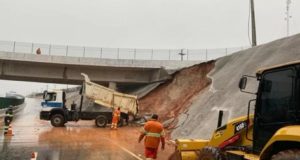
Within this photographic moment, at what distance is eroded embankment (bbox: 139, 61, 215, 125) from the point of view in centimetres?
3516

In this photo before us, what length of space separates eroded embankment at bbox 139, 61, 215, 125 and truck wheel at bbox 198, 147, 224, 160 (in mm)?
23354

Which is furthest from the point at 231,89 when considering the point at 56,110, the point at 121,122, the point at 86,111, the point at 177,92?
the point at 177,92

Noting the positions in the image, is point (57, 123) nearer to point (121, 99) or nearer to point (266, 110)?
point (121, 99)

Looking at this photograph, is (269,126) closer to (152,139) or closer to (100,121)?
(152,139)

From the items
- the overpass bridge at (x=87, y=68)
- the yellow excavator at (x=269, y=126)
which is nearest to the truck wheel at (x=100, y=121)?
the overpass bridge at (x=87, y=68)

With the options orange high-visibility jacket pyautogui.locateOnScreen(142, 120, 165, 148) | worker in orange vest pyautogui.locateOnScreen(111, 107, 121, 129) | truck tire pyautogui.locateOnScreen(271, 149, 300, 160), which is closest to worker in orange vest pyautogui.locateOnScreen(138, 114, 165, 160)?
orange high-visibility jacket pyautogui.locateOnScreen(142, 120, 165, 148)

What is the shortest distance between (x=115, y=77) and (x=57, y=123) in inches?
595

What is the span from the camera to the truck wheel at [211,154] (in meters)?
9.19

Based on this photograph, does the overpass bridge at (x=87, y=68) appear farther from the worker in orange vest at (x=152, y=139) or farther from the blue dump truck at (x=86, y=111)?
the worker in orange vest at (x=152, y=139)

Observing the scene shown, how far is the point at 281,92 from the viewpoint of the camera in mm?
7574

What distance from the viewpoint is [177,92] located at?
39.1m

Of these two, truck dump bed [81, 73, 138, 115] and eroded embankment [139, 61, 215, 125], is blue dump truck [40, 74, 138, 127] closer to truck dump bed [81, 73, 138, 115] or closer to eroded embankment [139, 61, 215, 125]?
truck dump bed [81, 73, 138, 115]

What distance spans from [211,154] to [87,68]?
37527 mm

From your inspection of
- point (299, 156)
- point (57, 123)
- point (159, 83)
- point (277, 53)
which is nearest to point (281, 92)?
point (299, 156)
